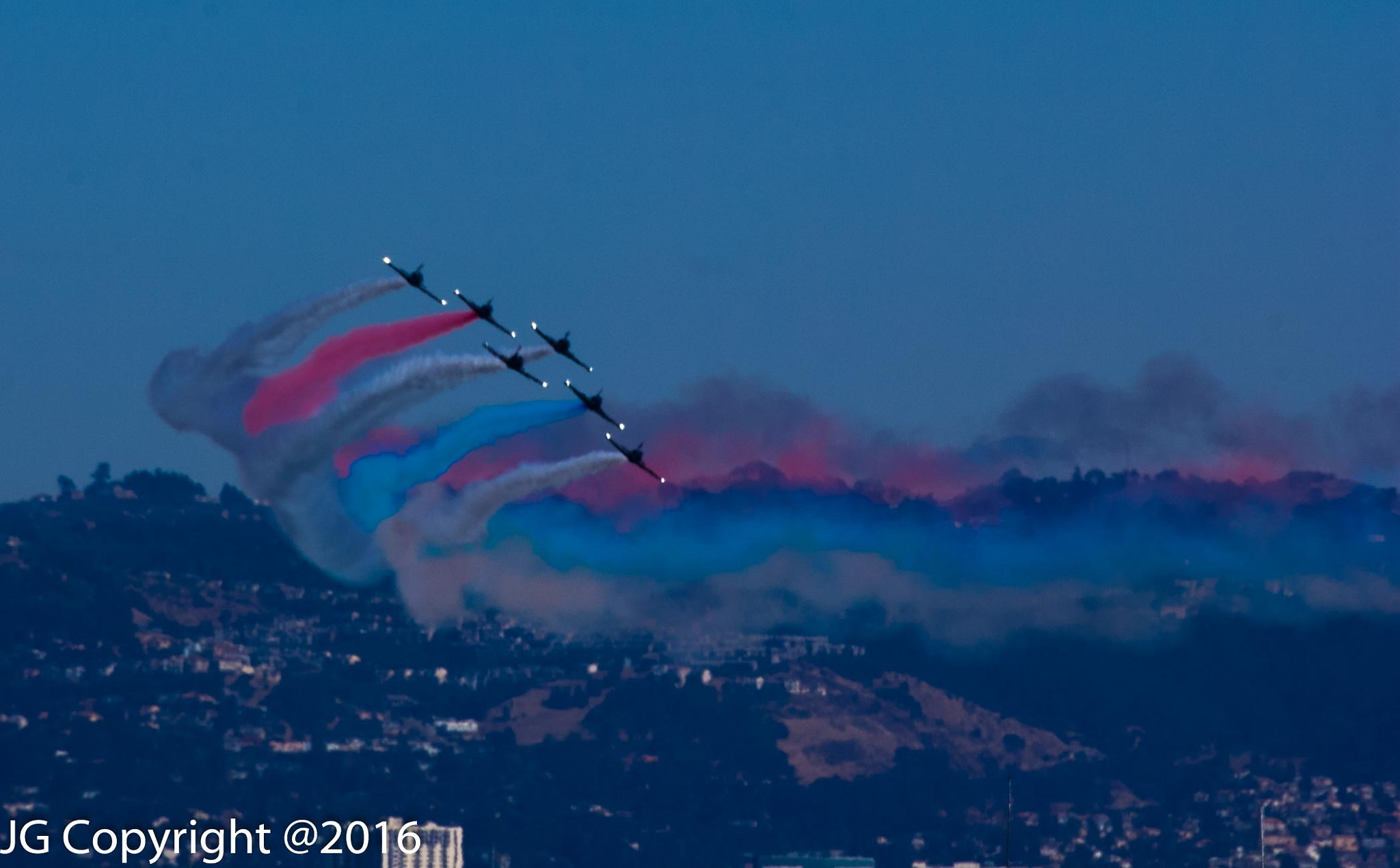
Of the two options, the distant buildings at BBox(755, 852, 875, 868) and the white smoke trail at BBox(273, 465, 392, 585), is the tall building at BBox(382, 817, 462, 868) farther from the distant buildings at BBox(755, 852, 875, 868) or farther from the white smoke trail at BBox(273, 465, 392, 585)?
the white smoke trail at BBox(273, 465, 392, 585)

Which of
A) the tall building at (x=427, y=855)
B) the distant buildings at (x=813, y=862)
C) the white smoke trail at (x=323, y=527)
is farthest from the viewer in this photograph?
the tall building at (x=427, y=855)

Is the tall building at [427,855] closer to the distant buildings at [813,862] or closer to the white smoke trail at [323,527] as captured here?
the distant buildings at [813,862]

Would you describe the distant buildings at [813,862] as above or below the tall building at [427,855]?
below

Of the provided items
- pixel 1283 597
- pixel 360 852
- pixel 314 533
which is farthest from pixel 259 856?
pixel 314 533

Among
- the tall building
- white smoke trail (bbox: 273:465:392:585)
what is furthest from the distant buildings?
white smoke trail (bbox: 273:465:392:585)

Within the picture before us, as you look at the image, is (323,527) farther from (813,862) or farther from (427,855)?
(427,855)

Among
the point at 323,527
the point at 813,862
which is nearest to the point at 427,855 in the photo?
the point at 813,862

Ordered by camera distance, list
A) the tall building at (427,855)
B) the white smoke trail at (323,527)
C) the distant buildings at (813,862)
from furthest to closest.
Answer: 1. the tall building at (427,855)
2. the distant buildings at (813,862)
3. the white smoke trail at (323,527)

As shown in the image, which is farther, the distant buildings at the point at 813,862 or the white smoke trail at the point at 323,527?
the distant buildings at the point at 813,862

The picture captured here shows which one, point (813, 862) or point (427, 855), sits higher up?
point (427, 855)

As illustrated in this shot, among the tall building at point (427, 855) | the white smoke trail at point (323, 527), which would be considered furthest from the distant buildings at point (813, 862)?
the white smoke trail at point (323, 527)

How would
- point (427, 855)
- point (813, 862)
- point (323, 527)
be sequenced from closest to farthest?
point (323, 527)
point (813, 862)
point (427, 855)

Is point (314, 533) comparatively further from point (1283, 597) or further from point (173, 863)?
point (1283, 597)
